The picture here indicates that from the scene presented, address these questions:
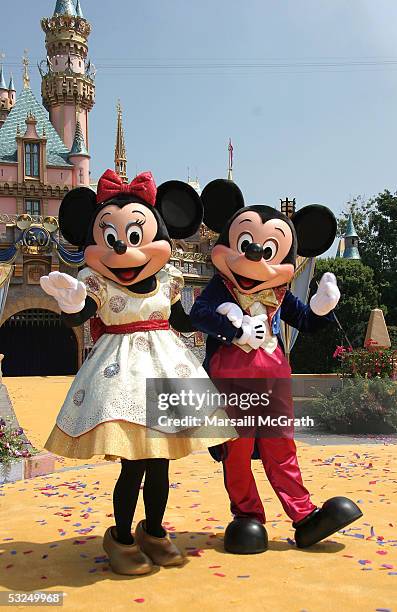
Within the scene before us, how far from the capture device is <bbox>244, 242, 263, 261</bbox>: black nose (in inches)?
173

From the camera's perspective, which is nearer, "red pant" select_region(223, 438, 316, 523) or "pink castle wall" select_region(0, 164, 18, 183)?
"red pant" select_region(223, 438, 316, 523)

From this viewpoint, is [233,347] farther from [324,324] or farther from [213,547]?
[213,547]

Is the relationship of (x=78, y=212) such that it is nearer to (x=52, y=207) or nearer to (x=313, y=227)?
(x=313, y=227)

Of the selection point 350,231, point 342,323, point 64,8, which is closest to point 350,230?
point 350,231

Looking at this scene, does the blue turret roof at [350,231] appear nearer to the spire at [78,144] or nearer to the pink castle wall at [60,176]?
the spire at [78,144]

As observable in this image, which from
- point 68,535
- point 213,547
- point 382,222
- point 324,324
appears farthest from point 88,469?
point 382,222

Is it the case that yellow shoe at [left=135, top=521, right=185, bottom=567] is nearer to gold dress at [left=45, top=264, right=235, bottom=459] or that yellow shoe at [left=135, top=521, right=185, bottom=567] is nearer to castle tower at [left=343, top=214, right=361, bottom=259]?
gold dress at [left=45, top=264, right=235, bottom=459]

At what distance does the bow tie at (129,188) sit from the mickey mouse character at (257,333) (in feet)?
2.05

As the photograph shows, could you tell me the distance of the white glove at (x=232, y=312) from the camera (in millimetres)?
4438

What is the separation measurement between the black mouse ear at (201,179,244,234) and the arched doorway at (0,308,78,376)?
63.4 feet

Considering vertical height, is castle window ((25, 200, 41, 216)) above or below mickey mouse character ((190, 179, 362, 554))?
above

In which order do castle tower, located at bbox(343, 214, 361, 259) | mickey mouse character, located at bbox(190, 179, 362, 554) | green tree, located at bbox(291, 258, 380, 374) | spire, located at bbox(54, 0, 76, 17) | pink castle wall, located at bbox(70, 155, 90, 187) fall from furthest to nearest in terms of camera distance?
castle tower, located at bbox(343, 214, 361, 259), spire, located at bbox(54, 0, 76, 17), pink castle wall, located at bbox(70, 155, 90, 187), green tree, located at bbox(291, 258, 380, 374), mickey mouse character, located at bbox(190, 179, 362, 554)

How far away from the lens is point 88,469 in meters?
7.29

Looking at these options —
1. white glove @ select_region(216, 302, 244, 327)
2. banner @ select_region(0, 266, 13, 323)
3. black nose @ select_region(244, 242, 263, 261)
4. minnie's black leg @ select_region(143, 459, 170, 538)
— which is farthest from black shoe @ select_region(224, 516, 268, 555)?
banner @ select_region(0, 266, 13, 323)
